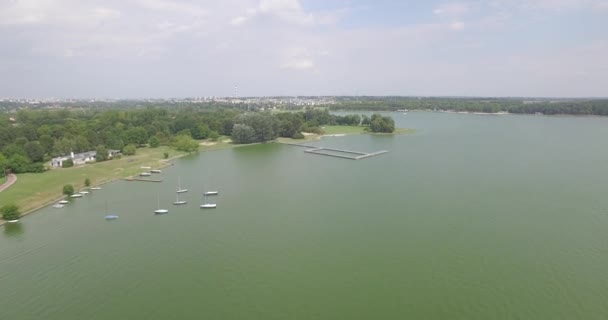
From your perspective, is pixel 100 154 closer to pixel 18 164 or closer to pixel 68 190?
pixel 18 164

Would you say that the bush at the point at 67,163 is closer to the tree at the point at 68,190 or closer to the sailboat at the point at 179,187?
the tree at the point at 68,190

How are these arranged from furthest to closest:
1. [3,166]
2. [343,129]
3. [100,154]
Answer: [343,129] < [100,154] < [3,166]

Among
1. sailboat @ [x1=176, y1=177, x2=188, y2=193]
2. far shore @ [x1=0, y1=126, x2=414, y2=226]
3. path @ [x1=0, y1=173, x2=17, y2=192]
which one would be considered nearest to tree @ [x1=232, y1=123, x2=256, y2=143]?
far shore @ [x1=0, y1=126, x2=414, y2=226]

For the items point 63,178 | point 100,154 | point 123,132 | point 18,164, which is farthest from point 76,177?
point 123,132

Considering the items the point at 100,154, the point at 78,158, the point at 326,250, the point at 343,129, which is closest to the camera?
the point at 326,250

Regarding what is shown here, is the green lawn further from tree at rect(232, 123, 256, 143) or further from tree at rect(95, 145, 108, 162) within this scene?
tree at rect(95, 145, 108, 162)

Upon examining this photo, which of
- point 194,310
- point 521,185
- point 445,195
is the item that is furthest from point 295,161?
point 194,310

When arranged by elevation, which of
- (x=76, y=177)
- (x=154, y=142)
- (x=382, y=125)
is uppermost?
(x=382, y=125)
